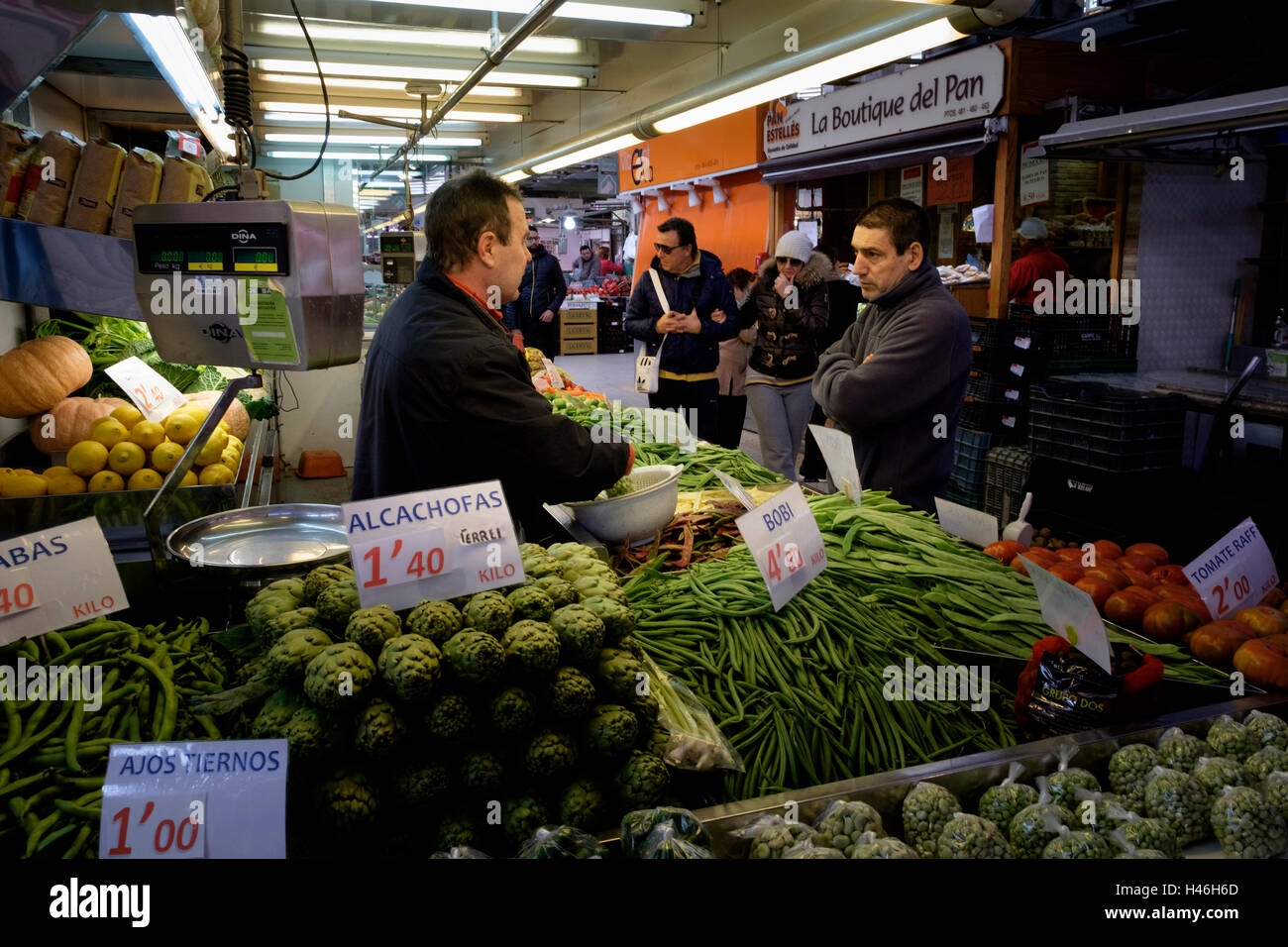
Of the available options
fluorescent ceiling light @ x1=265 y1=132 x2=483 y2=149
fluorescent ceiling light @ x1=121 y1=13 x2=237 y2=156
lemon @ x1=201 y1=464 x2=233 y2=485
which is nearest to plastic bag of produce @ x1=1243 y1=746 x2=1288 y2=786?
fluorescent ceiling light @ x1=121 y1=13 x2=237 y2=156

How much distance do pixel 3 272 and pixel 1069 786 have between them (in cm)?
250

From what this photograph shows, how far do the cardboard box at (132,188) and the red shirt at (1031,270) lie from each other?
5.88 metres

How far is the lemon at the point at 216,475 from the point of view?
9.56 ft

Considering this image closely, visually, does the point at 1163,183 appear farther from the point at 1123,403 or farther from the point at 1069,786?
the point at 1069,786

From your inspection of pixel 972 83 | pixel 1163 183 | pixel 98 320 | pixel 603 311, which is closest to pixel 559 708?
pixel 98 320

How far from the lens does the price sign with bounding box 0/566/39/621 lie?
1.35 m

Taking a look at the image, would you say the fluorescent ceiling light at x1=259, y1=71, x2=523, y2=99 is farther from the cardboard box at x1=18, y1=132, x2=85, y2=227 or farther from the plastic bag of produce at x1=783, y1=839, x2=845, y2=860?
the plastic bag of produce at x1=783, y1=839, x2=845, y2=860

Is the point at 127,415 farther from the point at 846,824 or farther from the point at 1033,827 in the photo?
the point at 1033,827

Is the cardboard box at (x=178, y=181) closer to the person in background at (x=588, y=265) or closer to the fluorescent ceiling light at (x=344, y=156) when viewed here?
the fluorescent ceiling light at (x=344, y=156)

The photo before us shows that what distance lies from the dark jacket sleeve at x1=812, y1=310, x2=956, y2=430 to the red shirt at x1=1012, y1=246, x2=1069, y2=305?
3.69m

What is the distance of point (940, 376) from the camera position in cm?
329

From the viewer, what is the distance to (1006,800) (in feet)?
4.54

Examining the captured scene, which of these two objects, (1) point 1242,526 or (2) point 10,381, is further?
(2) point 10,381

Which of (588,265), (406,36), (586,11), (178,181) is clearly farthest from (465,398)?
(588,265)
